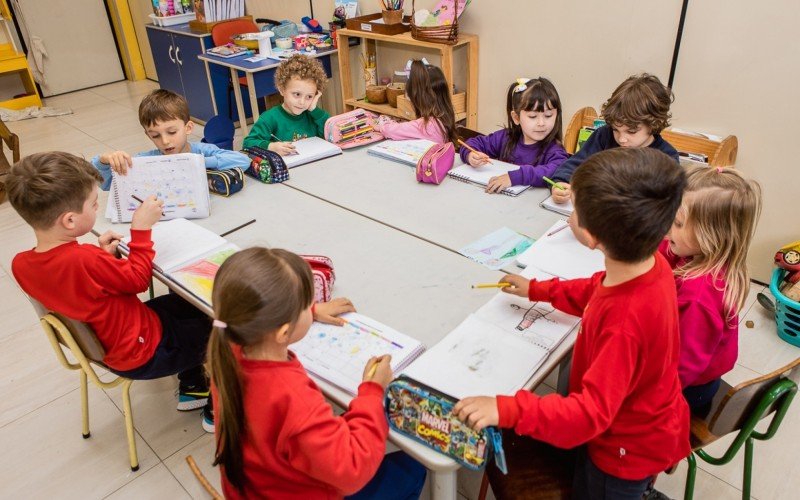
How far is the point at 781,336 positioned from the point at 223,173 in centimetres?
244

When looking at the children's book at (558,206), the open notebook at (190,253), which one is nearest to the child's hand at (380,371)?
the open notebook at (190,253)

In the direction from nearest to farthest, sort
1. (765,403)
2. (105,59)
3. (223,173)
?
(765,403) < (223,173) < (105,59)

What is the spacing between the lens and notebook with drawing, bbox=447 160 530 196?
2.10 metres

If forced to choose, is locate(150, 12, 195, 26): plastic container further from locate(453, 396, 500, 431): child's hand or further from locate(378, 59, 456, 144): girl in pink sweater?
locate(453, 396, 500, 431): child's hand

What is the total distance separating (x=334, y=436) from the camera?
0.95 meters

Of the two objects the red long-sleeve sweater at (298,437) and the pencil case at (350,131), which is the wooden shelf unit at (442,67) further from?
the red long-sleeve sweater at (298,437)

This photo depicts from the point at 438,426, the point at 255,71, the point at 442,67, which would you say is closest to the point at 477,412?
the point at 438,426

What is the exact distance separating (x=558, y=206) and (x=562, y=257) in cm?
41

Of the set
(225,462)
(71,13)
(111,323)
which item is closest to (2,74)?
(71,13)

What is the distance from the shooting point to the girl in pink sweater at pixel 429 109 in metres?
2.65

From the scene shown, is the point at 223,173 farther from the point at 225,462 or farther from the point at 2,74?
the point at 2,74

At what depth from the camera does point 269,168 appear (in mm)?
2217

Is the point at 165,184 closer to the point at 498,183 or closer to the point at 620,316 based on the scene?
the point at 498,183

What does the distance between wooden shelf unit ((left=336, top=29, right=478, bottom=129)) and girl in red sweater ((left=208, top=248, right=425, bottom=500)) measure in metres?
2.74
